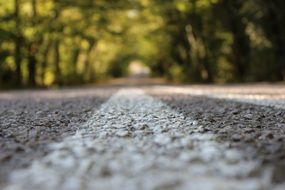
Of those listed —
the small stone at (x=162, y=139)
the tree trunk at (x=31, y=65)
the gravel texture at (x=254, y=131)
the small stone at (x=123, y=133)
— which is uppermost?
the tree trunk at (x=31, y=65)

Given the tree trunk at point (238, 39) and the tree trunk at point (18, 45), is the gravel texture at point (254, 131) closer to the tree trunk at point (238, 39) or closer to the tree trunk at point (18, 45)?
the tree trunk at point (238, 39)

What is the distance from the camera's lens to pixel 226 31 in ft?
86.4

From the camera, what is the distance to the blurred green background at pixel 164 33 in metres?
22.4

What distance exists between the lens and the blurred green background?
2244 cm

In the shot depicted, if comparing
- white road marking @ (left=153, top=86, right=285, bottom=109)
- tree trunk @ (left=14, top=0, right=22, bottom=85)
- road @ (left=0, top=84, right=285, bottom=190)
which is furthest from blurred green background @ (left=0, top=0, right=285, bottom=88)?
road @ (left=0, top=84, right=285, bottom=190)

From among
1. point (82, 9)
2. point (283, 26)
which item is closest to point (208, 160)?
point (283, 26)

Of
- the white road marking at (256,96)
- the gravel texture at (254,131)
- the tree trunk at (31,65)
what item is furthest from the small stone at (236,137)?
the tree trunk at (31,65)

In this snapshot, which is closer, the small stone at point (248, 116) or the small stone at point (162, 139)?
the small stone at point (162, 139)

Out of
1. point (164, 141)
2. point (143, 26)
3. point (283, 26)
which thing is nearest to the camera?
point (164, 141)

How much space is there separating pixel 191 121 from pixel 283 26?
1711 cm

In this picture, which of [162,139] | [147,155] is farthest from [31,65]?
[147,155]

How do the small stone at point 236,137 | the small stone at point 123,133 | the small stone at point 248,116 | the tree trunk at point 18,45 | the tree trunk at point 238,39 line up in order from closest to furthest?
the small stone at point 236,137 < the small stone at point 123,133 < the small stone at point 248,116 < the tree trunk at point 18,45 < the tree trunk at point 238,39

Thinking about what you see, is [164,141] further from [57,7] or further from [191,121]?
[57,7]

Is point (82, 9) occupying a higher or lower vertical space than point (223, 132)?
higher
